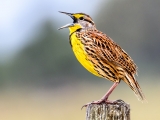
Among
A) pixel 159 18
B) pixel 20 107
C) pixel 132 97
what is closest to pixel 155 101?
pixel 132 97

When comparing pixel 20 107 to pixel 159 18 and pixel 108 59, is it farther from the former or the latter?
pixel 159 18

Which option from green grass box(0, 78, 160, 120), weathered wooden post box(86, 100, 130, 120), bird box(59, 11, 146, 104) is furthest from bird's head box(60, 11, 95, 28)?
green grass box(0, 78, 160, 120)

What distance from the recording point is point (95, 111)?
309 centimetres

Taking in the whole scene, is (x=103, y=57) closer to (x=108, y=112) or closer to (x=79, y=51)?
(x=79, y=51)

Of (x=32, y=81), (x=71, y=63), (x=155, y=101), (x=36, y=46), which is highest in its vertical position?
(x=36, y=46)

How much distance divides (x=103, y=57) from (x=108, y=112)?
1036 mm

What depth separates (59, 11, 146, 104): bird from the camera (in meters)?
4.04

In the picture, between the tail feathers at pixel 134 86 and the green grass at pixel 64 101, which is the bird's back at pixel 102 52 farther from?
the green grass at pixel 64 101

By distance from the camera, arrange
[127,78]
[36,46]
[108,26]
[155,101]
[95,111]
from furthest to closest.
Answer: [108,26] → [36,46] → [155,101] → [127,78] → [95,111]

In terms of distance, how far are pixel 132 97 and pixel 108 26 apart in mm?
8354

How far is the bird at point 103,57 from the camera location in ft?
13.3

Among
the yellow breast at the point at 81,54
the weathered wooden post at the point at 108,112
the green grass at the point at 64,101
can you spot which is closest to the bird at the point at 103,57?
the yellow breast at the point at 81,54

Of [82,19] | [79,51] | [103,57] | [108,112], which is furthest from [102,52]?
[108,112]

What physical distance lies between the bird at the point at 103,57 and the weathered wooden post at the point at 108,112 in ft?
2.80
